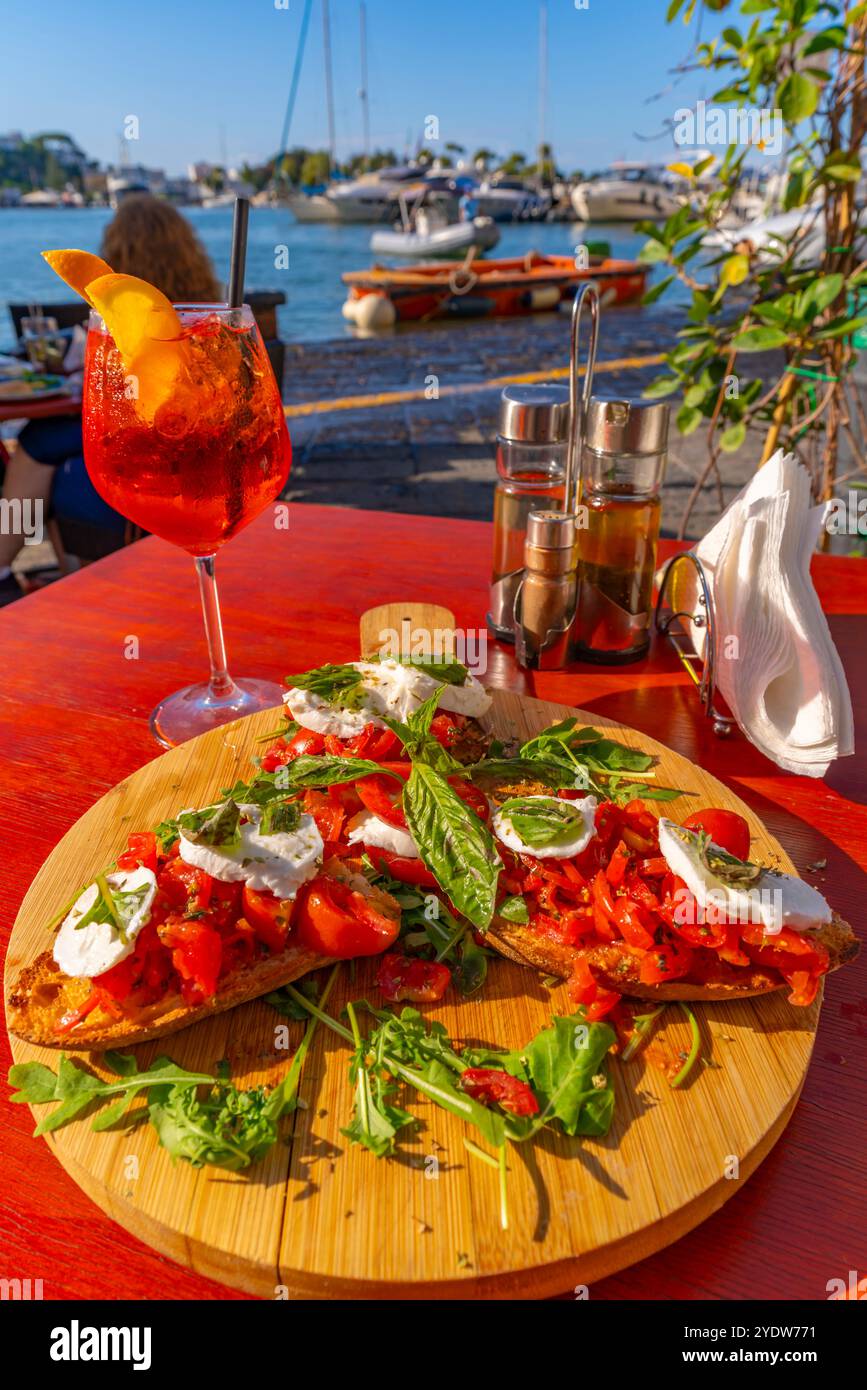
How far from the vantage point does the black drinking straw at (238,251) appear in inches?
59.8

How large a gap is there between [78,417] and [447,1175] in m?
6.02

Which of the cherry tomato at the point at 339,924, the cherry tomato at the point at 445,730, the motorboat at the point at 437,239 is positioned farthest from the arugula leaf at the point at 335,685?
the motorboat at the point at 437,239

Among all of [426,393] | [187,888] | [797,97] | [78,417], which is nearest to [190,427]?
[187,888]

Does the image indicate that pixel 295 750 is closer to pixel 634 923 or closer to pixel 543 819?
pixel 543 819

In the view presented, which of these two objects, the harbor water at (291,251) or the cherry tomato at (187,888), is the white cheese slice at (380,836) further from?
the harbor water at (291,251)

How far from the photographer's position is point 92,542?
228 inches

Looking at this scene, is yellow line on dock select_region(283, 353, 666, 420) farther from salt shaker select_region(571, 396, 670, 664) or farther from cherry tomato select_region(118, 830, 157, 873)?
cherry tomato select_region(118, 830, 157, 873)

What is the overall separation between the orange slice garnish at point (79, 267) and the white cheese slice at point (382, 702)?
31.6 inches

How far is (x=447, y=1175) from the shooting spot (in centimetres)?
95

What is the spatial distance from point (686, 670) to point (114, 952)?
4.97 ft

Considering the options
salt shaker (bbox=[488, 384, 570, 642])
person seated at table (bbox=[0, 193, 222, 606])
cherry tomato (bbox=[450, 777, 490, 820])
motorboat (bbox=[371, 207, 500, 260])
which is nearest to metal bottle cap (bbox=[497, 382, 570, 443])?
salt shaker (bbox=[488, 384, 570, 642])

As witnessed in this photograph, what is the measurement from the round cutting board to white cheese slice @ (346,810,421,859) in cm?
22
